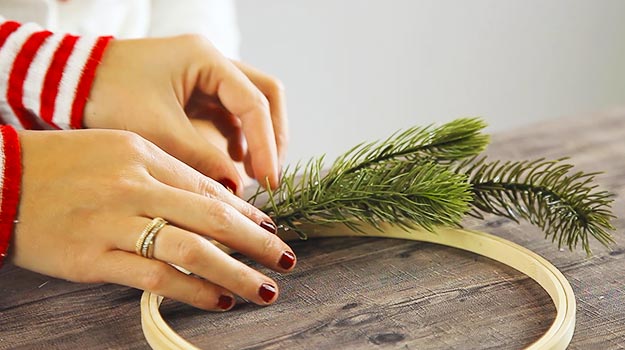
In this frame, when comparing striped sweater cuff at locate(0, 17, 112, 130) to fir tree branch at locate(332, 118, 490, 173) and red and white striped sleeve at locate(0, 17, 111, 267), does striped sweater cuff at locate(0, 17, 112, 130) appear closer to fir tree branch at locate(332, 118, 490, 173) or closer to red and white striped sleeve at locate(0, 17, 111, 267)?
red and white striped sleeve at locate(0, 17, 111, 267)

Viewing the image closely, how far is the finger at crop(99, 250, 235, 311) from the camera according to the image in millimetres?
589

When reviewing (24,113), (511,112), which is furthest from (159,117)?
(511,112)

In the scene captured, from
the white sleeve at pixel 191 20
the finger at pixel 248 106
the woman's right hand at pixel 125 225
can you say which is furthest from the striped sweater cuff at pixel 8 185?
the white sleeve at pixel 191 20

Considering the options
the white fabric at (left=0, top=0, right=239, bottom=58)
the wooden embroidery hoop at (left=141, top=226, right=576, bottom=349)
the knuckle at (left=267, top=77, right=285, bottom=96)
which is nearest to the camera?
the wooden embroidery hoop at (left=141, top=226, right=576, bottom=349)

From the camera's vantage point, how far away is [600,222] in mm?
664

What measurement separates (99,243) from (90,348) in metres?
0.07

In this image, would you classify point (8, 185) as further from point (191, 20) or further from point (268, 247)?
point (191, 20)

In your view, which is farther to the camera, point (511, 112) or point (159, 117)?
point (511, 112)

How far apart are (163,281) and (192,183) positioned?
0.28ft

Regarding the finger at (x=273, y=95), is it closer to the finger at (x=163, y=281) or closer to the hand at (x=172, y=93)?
the hand at (x=172, y=93)

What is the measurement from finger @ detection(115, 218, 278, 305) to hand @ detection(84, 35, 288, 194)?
189mm

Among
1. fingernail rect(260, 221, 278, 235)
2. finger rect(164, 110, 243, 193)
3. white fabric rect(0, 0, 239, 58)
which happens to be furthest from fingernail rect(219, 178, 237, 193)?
white fabric rect(0, 0, 239, 58)

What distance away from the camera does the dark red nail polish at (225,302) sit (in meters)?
0.60

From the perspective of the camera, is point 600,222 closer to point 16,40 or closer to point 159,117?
point 159,117
